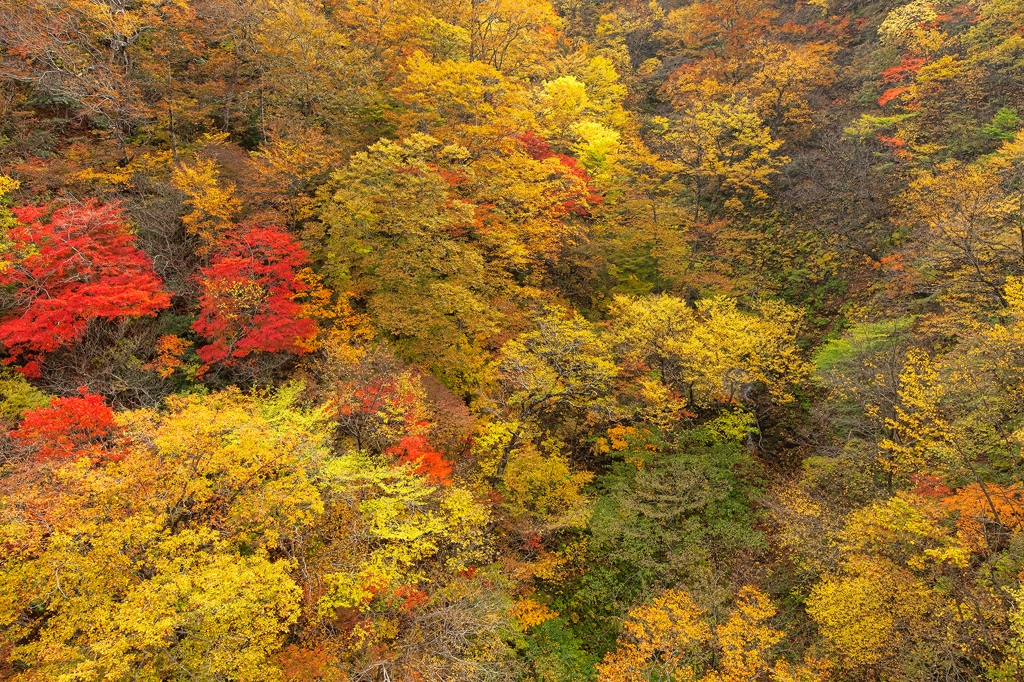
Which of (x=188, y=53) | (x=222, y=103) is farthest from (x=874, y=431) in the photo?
(x=188, y=53)

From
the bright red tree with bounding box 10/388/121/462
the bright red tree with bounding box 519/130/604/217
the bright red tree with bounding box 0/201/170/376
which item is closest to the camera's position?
the bright red tree with bounding box 10/388/121/462

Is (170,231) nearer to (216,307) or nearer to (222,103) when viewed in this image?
(216,307)

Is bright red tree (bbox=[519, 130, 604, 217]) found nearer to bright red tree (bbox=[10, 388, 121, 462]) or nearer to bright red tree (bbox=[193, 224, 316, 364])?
bright red tree (bbox=[193, 224, 316, 364])

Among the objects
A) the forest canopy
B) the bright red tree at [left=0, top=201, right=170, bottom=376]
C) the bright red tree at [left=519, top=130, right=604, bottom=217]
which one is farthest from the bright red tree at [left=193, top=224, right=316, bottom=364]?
the bright red tree at [left=519, top=130, right=604, bottom=217]

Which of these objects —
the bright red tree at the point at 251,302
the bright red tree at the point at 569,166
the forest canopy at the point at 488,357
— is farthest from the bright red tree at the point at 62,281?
the bright red tree at the point at 569,166

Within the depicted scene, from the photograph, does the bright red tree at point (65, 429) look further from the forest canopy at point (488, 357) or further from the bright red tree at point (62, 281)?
the bright red tree at point (62, 281)
